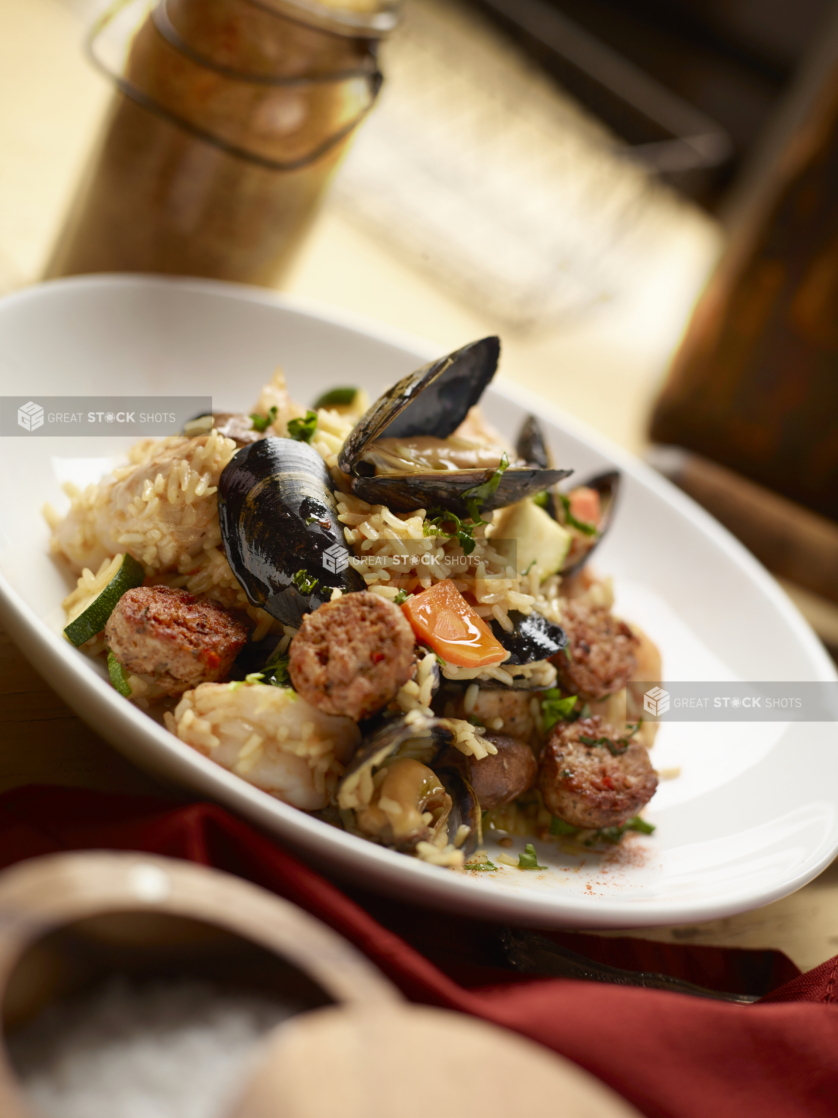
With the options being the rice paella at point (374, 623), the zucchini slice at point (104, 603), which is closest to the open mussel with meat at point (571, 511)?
the rice paella at point (374, 623)

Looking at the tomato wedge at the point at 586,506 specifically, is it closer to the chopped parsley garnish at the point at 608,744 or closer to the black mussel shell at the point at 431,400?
the black mussel shell at the point at 431,400

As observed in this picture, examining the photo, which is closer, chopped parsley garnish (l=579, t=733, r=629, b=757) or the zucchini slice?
the zucchini slice

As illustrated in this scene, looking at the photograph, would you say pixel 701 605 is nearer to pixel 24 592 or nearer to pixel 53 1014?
pixel 24 592

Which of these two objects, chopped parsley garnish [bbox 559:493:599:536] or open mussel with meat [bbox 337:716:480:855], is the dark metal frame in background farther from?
open mussel with meat [bbox 337:716:480:855]

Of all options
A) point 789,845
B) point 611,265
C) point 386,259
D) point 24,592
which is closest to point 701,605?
point 789,845

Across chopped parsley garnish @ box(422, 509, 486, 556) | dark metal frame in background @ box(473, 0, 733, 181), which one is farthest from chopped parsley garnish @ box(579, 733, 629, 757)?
dark metal frame in background @ box(473, 0, 733, 181)

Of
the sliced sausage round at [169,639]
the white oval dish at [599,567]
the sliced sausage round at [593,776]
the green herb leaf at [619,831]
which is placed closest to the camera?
the white oval dish at [599,567]
